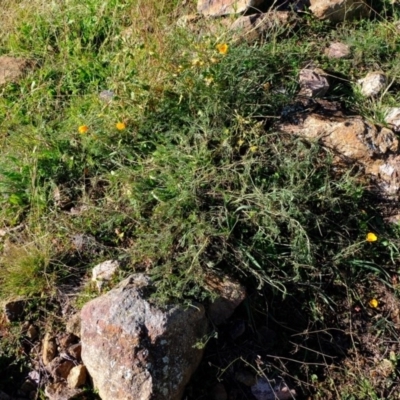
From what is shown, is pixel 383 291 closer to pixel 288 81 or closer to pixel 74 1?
pixel 288 81

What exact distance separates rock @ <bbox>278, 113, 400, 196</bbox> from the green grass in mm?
96

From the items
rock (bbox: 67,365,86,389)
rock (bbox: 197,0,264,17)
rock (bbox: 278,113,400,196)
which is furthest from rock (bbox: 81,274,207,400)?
rock (bbox: 197,0,264,17)

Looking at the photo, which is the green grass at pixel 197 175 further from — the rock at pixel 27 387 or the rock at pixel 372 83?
the rock at pixel 27 387

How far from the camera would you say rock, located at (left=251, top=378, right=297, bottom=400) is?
2973 mm

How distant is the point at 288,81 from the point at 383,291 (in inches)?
60.6

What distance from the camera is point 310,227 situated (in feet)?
10.8

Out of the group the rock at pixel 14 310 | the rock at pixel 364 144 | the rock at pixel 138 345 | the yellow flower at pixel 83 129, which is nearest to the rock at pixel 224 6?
the rock at pixel 364 144

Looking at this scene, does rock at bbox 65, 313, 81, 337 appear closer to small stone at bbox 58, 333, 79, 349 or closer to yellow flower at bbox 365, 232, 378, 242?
small stone at bbox 58, 333, 79, 349

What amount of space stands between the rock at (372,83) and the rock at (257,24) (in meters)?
0.75

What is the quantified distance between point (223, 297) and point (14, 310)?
1.20 metres

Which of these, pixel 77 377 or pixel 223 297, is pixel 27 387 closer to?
pixel 77 377

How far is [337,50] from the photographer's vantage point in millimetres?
4215

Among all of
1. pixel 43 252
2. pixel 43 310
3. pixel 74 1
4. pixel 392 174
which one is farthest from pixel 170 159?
pixel 74 1

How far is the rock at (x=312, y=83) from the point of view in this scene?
3.86 m
